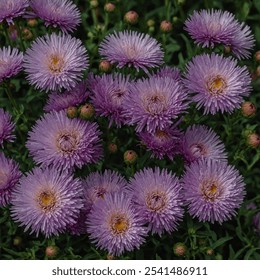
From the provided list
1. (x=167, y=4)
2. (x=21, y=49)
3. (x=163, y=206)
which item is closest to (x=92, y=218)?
(x=163, y=206)

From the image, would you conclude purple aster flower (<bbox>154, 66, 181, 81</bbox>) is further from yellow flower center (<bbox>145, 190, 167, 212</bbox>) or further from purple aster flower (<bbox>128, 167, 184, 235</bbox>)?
yellow flower center (<bbox>145, 190, 167, 212</bbox>)

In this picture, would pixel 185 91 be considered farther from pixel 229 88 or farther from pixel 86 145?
pixel 86 145

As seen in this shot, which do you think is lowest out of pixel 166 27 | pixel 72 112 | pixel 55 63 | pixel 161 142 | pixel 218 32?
pixel 161 142

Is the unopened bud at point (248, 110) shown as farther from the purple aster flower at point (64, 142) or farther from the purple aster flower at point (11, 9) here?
the purple aster flower at point (11, 9)

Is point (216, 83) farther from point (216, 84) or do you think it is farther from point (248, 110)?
point (248, 110)

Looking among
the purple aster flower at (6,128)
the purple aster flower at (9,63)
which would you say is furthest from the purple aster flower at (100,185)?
the purple aster flower at (9,63)

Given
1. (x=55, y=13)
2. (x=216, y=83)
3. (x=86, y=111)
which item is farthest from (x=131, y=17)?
(x=86, y=111)
